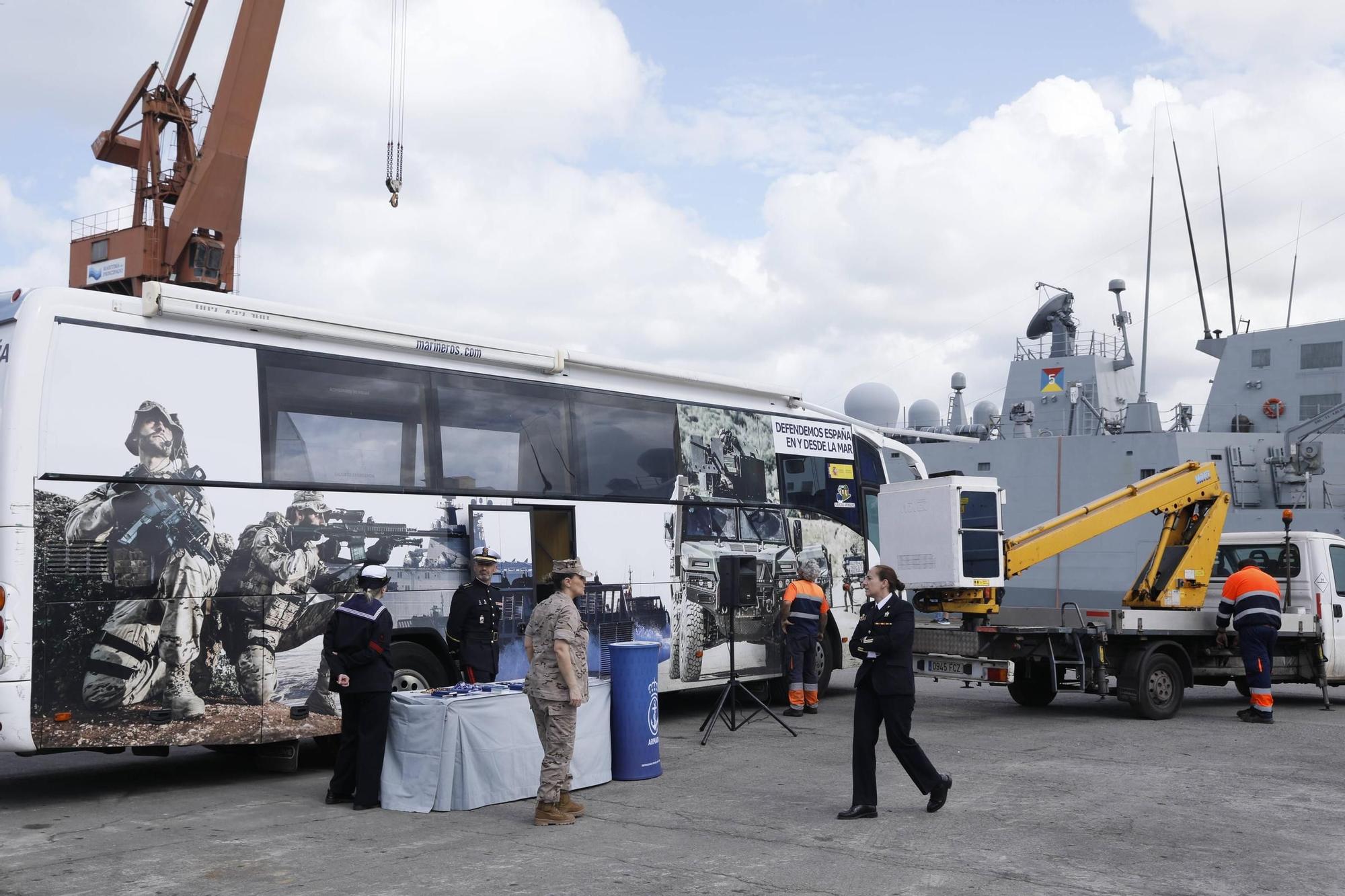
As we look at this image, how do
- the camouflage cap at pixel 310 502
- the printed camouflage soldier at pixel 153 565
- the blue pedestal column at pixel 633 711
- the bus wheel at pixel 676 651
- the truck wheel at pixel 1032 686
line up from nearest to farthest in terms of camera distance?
the printed camouflage soldier at pixel 153 565, the camouflage cap at pixel 310 502, the blue pedestal column at pixel 633 711, the bus wheel at pixel 676 651, the truck wheel at pixel 1032 686

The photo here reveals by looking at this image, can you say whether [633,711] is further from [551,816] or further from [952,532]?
[952,532]

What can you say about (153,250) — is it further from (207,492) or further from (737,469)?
(207,492)

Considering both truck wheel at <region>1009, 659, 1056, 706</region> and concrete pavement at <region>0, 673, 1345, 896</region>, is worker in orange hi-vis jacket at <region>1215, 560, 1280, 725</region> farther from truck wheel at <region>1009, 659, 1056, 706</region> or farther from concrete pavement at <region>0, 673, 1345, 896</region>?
truck wheel at <region>1009, 659, 1056, 706</region>

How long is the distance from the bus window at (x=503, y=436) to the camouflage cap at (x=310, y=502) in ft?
3.81

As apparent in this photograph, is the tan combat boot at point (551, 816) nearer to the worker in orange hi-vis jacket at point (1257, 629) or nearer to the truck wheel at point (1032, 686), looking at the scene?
the truck wheel at point (1032, 686)

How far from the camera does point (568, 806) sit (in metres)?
7.67

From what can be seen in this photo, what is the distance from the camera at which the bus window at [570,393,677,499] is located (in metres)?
11.3

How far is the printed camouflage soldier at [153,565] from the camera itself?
790cm

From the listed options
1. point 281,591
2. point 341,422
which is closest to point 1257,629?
point 341,422

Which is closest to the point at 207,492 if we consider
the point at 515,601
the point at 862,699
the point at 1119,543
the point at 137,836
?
the point at 137,836

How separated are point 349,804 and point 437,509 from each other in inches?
100

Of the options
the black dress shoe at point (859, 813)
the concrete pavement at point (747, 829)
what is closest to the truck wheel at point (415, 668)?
the concrete pavement at point (747, 829)

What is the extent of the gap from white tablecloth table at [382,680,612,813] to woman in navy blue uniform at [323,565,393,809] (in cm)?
12

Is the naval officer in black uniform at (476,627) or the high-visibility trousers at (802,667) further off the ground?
the naval officer in black uniform at (476,627)
